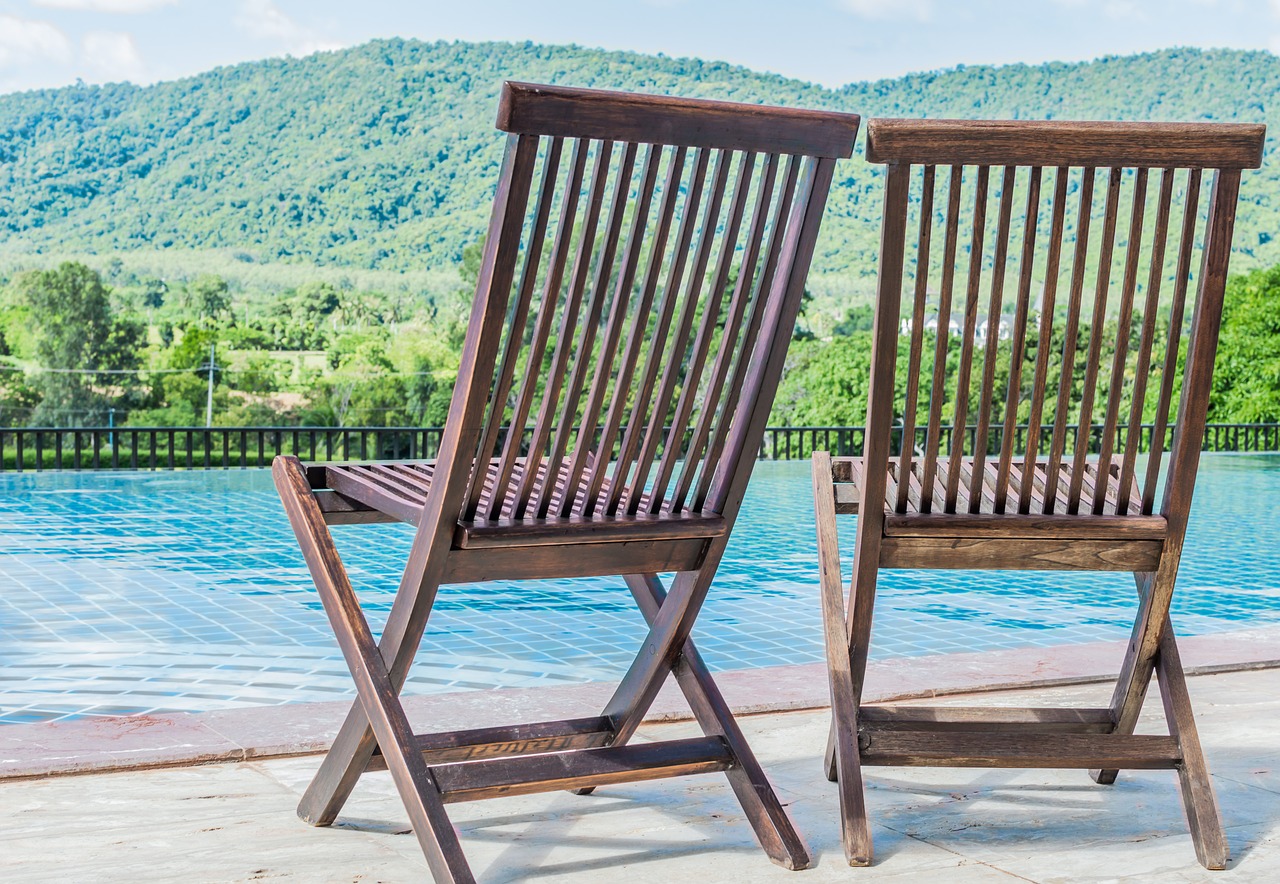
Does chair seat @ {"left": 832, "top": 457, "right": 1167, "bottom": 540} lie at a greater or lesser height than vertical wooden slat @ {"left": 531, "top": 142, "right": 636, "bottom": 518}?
lesser

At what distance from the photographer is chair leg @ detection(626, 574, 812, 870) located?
6.15ft

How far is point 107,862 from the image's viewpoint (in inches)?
72.1

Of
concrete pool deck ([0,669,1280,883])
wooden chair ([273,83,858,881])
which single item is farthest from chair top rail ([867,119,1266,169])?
concrete pool deck ([0,669,1280,883])

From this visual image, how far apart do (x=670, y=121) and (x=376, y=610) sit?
159 inches

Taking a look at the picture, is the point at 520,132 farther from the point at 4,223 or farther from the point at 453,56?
the point at 453,56

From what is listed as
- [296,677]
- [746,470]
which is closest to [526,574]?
[746,470]

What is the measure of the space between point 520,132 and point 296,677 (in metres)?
2.74

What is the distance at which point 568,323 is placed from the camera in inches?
66.1

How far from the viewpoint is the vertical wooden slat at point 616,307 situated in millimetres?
1655

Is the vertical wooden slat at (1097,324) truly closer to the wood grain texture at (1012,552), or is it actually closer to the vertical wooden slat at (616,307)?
the wood grain texture at (1012,552)

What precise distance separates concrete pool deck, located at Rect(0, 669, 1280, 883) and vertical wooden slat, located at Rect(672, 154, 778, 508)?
0.51 m

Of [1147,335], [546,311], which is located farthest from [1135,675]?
[546,311]

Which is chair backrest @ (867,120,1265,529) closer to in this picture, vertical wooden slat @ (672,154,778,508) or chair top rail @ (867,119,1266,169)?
chair top rail @ (867,119,1266,169)

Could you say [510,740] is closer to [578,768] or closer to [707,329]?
[578,768]
